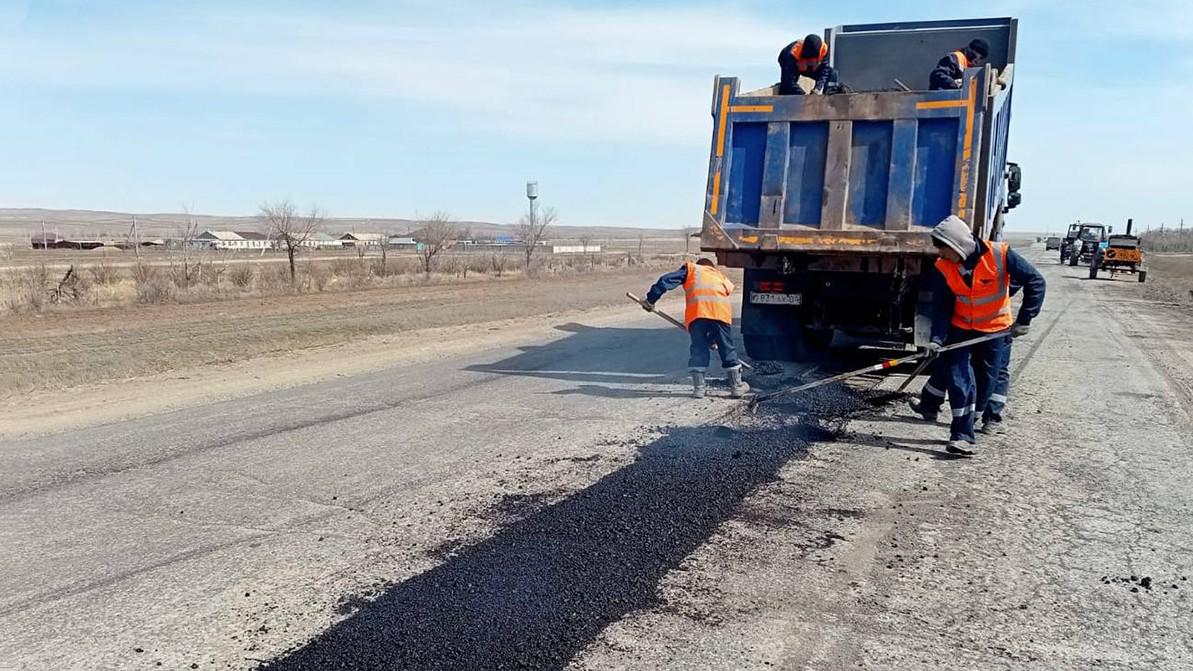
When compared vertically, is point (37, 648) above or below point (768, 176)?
below

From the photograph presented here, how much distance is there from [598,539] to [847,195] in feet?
16.0

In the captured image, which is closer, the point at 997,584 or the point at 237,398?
the point at 997,584

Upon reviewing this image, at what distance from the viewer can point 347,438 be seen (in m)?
6.58

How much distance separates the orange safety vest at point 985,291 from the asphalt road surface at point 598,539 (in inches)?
34.2

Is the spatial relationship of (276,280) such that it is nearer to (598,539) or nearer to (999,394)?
(999,394)

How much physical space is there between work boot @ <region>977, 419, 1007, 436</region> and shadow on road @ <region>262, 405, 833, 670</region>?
208cm

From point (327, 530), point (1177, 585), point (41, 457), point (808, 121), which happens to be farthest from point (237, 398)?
point (1177, 585)

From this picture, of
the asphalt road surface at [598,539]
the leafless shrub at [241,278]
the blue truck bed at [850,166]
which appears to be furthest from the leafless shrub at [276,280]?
the blue truck bed at [850,166]

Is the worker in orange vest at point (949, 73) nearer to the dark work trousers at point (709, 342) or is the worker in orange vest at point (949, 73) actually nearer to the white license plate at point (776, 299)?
the white license plate at point (776, 299)

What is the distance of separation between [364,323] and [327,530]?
10642mm

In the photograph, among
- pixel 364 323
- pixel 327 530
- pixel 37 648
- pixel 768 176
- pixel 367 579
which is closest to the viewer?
pixel 37 648

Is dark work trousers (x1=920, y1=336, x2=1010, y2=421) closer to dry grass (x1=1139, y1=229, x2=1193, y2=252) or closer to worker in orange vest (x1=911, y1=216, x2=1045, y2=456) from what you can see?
worker in orange vest (x1=911, y1=216, x2=1045, y2=456)

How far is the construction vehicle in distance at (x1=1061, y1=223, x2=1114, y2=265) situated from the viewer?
1681 inches

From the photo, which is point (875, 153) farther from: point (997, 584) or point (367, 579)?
point (367, 579)
